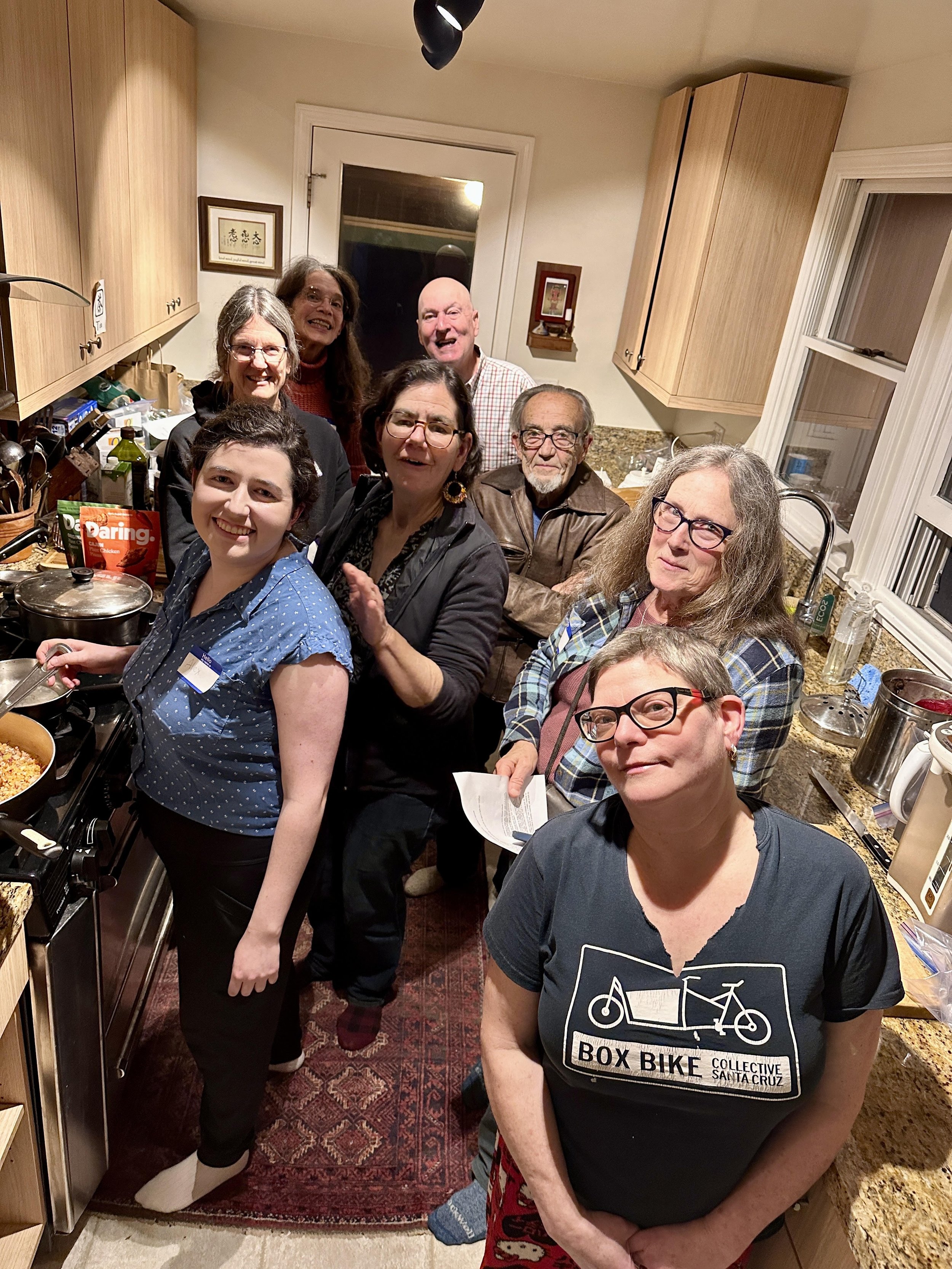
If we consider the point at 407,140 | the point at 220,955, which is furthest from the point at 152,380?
the point at 220,955

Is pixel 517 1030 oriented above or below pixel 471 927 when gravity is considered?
above

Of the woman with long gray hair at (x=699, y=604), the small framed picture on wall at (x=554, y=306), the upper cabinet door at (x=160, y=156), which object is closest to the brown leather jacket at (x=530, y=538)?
the woman with long gray hair at (x=699, y=604)

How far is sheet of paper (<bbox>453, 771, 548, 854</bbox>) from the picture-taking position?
145cm

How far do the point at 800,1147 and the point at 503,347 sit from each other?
3562 mm

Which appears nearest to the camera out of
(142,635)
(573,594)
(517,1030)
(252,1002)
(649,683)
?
(649,683)

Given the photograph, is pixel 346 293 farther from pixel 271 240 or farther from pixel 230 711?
pixel 230 711

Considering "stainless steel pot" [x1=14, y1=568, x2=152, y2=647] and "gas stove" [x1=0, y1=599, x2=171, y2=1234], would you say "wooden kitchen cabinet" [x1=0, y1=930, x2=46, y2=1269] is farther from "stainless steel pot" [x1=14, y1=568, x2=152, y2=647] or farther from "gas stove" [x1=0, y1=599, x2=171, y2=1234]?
"stainless steel pot" [x1=14, y1=568, x2=152, y2=647]

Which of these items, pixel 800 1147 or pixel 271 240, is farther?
pixel 271 240

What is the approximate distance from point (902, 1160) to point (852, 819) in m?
0.73

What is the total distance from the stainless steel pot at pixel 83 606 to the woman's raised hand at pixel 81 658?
0.07m

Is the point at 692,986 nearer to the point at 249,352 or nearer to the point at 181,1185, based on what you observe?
the point at 181,1185

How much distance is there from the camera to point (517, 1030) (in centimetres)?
112

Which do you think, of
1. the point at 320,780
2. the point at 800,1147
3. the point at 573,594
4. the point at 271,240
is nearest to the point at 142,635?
the point at 320,780

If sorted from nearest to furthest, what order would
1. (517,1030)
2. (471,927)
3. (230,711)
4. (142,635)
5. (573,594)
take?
(517,1030) < (230,711) < (142,635) < (573,594) < (471,927)
